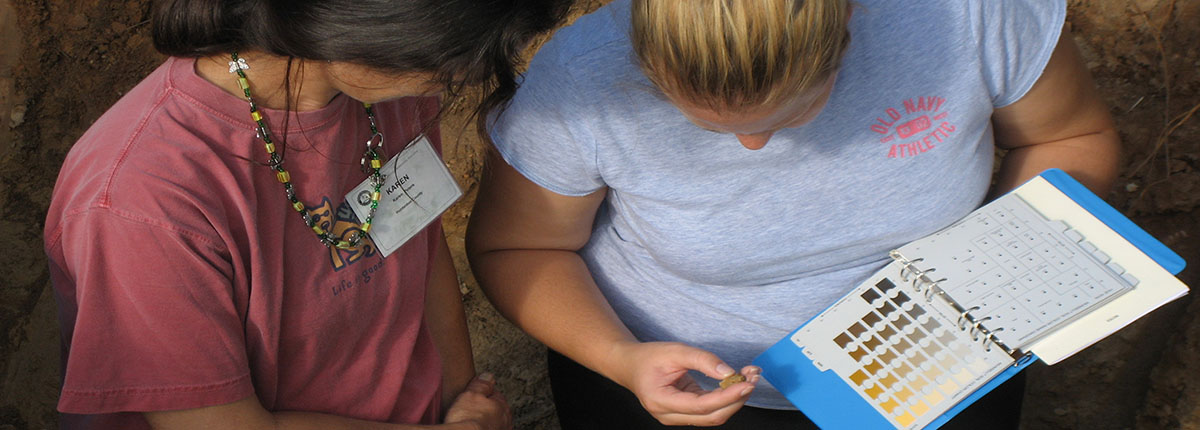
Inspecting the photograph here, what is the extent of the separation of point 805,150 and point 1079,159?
456mm

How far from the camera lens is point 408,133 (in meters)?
1.27

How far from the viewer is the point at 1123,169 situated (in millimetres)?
2023

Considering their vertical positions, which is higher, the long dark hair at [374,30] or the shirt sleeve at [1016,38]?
the long dark hair at [374,30]

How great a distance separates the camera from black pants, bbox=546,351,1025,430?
57.9 inches

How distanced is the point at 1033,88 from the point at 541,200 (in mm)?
666

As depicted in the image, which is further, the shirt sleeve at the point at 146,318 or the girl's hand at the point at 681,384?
the girl's hand at the point at 681,384

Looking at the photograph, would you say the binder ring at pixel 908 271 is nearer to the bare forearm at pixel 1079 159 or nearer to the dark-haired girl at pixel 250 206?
the bare forearm at pixel 1079 159

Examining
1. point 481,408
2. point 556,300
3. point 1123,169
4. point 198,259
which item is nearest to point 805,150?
point 556,300

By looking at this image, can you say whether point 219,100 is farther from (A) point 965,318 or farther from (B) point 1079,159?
(B) point 1079,159

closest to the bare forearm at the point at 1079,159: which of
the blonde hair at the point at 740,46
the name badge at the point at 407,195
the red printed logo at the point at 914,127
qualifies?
the red printed logo at the point at 914,127

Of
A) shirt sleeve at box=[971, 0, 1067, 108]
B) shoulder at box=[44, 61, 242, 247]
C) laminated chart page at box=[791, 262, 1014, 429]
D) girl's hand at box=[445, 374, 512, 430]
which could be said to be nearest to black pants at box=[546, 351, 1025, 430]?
girl's hand at box=[445, 374, 512, 430]

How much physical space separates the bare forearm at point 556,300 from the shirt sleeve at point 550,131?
166 millimetres

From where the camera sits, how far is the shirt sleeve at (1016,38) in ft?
4.07

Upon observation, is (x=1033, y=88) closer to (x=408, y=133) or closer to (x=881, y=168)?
(x=881, y=168)
